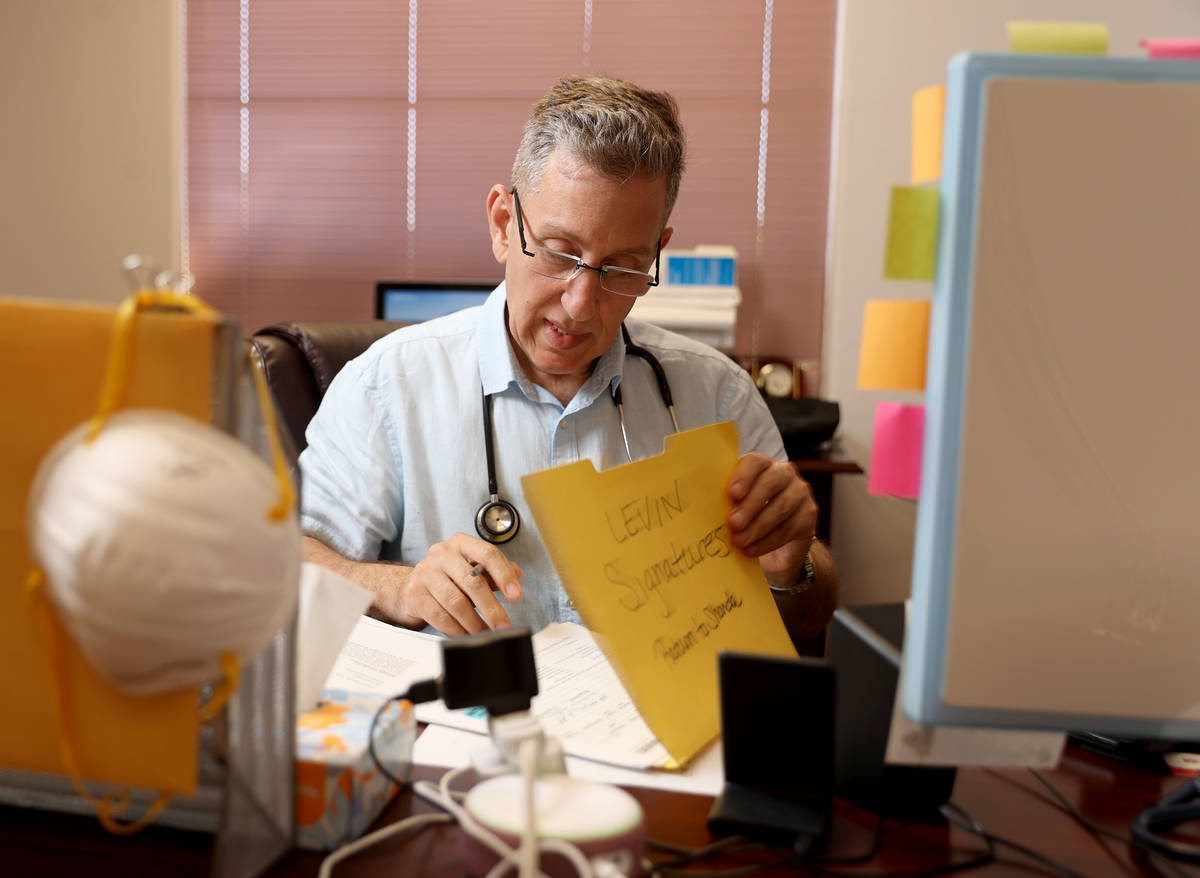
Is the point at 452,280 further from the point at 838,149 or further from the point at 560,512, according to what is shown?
the point at 560,512

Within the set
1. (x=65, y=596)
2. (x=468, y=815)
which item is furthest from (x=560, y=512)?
(x=65, y=596)

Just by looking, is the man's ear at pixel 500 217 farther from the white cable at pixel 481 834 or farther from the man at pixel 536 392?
the white cable at pixel 481 834

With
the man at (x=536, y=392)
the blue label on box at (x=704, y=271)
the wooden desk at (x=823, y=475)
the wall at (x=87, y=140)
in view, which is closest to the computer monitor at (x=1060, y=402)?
the man at (x=536, y=392)

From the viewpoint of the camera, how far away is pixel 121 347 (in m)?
0.47

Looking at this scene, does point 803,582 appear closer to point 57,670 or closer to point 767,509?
point 767,509

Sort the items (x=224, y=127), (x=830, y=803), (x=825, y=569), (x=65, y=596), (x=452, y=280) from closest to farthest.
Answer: (x=65, y=596), (x=830, y=803), (x=825, y=569), (x=452, y=280), (x=224, y=127)

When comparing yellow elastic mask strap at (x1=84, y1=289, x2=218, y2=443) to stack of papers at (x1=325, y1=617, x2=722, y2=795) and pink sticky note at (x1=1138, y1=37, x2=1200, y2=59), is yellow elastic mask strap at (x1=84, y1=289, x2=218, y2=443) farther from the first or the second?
pink sticky note at (x1=1138, y1=37, x2=1200, y2=59)

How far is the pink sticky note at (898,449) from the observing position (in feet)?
1.93

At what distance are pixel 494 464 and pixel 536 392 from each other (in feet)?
0.44

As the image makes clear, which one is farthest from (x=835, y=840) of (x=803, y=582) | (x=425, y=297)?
(x=425, y=297)

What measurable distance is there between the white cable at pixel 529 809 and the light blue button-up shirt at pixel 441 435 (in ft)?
2.62

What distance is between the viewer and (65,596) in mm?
445

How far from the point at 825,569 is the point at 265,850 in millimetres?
981

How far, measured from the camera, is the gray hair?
1301 mm
